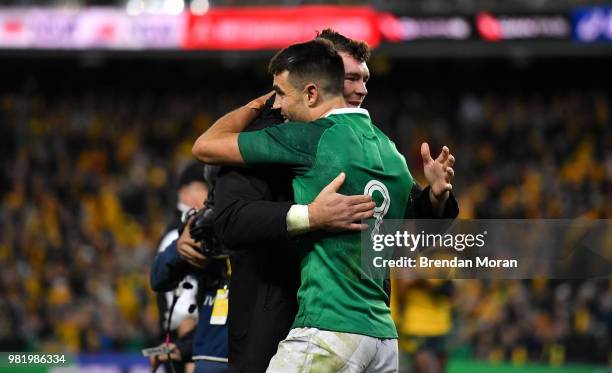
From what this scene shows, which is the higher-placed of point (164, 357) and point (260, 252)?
point (260, 252)

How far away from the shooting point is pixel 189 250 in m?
4.78

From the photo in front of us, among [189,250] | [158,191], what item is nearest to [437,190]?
[189,250]

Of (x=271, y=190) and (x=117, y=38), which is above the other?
(x=117, y=38)

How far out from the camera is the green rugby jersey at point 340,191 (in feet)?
12.0

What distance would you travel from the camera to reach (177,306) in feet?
19.4

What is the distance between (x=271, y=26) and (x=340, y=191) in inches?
644

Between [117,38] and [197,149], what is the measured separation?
663 inches

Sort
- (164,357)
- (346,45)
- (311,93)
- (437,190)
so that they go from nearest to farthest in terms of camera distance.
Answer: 1. (311,93)
2. (437,190)
3. (346,45)
4. (164,357)

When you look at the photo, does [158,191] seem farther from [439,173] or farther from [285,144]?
[285,144]

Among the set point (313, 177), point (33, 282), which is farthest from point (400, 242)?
point (33, 282)

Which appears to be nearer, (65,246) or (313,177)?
(313,177)

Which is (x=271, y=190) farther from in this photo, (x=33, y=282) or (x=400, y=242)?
(x=33, y=282)

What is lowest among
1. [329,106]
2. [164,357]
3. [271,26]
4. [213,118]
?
[164,357]

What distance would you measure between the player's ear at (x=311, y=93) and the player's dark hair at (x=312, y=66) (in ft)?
0.05
